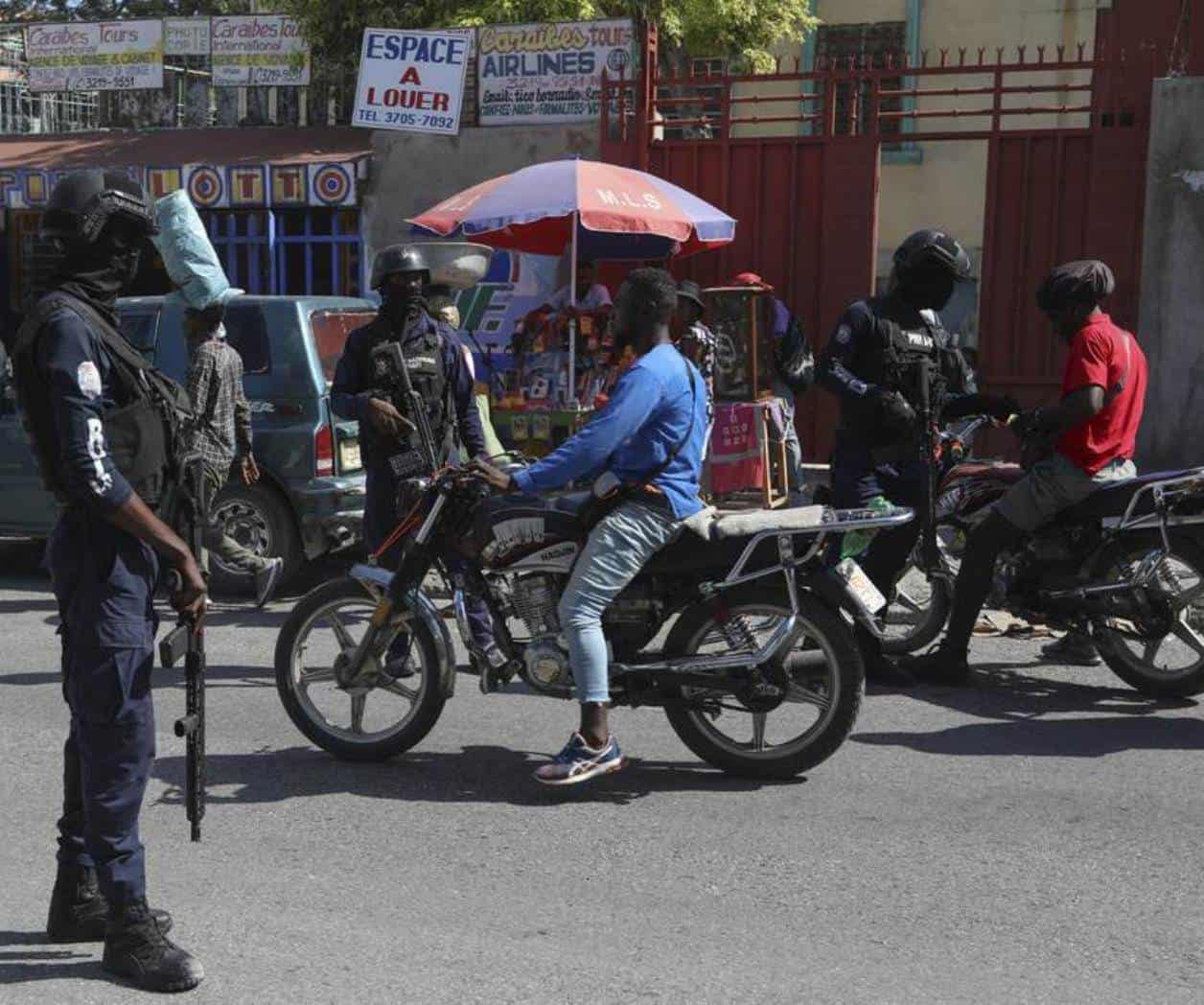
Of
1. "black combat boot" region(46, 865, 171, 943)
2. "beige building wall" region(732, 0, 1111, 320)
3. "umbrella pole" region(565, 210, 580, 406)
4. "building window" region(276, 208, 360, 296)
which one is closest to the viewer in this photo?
"black combat boot" region(46, 865, 171, 943)

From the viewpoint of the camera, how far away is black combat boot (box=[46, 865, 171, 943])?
155 inches

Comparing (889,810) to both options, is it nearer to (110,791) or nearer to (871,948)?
(871,948)

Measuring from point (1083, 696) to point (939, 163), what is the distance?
14.3 meters

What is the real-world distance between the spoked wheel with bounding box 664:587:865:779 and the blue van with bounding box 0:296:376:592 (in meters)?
3.79

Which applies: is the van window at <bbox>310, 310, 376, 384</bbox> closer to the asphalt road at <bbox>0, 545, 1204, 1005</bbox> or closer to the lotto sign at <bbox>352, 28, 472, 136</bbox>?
the asphalt road at <bbox>0, 545, 1204, 1005</bbox>

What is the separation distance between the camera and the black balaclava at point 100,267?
12.1 ft

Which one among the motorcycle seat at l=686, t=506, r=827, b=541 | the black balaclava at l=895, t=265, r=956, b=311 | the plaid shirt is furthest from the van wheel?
the motorcycle seat at l=686, t=506, r=827, b=541

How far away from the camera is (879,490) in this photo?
698 centimetres

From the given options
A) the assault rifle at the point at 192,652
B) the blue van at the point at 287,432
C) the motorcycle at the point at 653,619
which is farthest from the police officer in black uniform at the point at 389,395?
the assault rifle at the point at 192,652

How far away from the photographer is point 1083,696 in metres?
6.70

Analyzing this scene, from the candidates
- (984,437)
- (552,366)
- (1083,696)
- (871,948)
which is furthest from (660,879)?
(984,437)

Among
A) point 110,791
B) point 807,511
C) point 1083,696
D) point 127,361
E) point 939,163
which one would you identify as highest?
point 939,163

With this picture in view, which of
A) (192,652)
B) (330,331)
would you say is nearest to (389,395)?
(330,331)

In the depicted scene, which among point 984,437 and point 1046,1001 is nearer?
point 1046,1001
